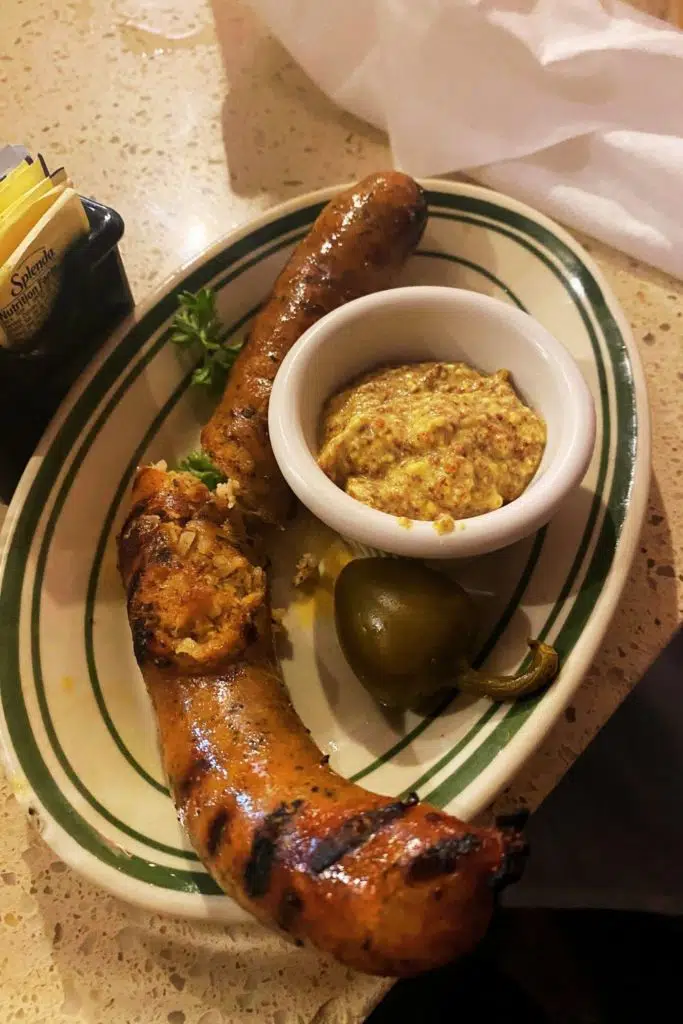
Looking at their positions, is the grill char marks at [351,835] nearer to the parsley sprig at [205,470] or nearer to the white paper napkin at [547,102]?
the parsley sprig at [205,470]

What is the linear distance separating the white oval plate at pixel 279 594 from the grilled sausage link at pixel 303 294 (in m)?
0.12

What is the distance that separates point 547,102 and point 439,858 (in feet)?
4.06

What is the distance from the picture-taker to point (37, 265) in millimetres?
1050

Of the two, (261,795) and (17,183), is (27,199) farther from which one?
(261,795)

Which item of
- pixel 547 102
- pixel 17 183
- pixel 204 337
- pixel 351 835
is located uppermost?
pixel 17 183

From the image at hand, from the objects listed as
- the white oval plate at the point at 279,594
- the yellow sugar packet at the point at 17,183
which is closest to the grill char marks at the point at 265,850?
the white oval plate at the point at 279,594

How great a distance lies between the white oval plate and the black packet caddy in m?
0.03

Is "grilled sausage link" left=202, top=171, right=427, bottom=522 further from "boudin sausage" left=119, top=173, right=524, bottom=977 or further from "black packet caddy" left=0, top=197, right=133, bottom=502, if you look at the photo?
"black packet caddy" left=0, top=197, right=133, bottom=502

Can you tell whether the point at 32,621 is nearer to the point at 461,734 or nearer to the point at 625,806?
the point at 461,734

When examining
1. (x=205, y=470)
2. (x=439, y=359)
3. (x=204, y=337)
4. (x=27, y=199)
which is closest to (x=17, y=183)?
(x=27, y=199)

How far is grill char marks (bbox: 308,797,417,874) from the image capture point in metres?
0.71

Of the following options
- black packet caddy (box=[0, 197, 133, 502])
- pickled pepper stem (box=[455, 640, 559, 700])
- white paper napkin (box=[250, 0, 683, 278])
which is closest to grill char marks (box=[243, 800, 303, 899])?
pickled pepper stem (box=[455, 640, 559, 700])

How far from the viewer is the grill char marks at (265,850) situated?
2.43ft

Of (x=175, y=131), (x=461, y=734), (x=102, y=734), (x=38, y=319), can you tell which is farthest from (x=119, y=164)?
(x=461, y=734)
